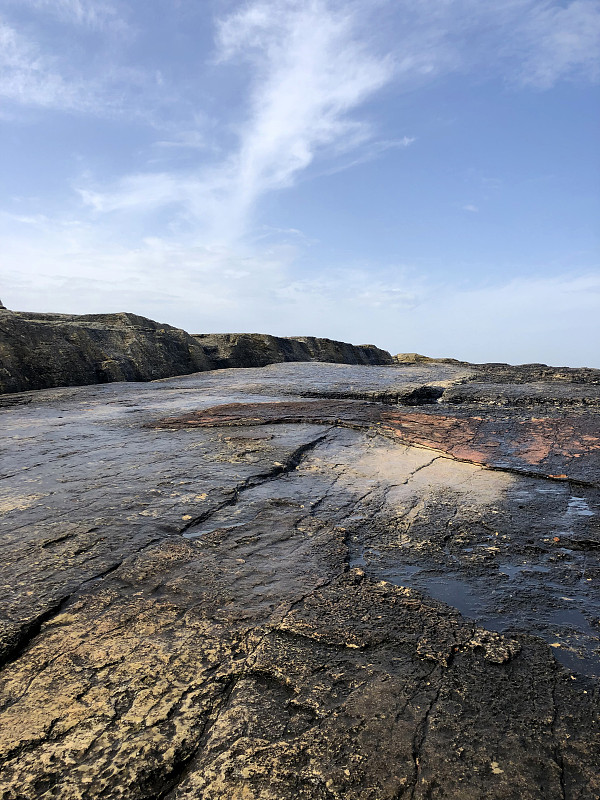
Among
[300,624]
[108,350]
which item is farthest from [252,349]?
[300,624]

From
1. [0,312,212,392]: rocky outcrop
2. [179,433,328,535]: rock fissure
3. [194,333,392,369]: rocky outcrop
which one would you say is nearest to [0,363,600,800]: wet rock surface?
[179,433,328,535]: rock fissure

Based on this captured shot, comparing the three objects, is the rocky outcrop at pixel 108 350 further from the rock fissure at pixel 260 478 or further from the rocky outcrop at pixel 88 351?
the rock fissure at pixel 260 478

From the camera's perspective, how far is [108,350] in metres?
8.90

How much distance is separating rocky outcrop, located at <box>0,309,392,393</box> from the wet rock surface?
460cm

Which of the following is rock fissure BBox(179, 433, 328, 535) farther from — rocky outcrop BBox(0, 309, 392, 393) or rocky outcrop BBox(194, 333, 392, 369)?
rocky outcrop BBox(194, 333, 392, 369)

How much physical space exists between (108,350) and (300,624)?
817cm

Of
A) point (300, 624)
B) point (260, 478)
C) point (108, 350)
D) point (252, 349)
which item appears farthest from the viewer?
point (252, 349)

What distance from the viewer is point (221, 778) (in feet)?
3.57

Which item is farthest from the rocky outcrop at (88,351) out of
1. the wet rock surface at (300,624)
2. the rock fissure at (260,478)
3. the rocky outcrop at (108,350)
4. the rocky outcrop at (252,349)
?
the rock fissure at (260,478)

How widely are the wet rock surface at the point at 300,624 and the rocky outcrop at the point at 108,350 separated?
4603 millimetres

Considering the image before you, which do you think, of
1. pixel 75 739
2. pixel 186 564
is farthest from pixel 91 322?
pixel 75 739

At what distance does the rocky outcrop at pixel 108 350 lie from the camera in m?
7.53

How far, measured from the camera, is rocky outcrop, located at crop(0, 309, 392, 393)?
753 cm

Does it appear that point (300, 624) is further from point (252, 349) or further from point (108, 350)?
point (252, 349)
